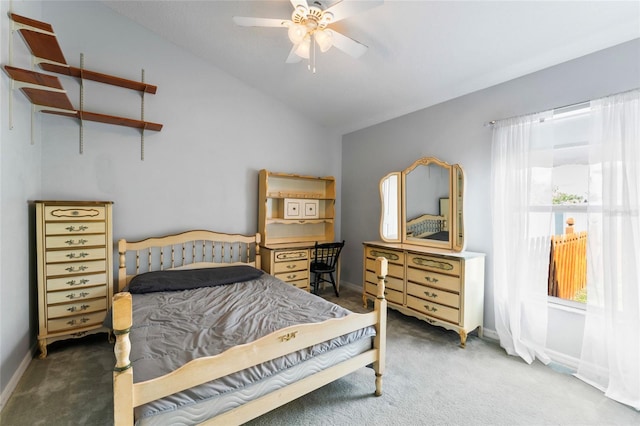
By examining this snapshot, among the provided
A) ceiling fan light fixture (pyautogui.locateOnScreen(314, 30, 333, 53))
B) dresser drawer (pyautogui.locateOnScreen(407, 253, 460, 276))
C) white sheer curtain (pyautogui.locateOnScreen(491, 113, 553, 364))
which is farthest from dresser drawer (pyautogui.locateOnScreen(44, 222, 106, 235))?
white sheer curtain (pyautogui.locateOnScreen(491, 113, 553, 364))

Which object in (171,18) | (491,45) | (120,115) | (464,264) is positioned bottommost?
(464,264)

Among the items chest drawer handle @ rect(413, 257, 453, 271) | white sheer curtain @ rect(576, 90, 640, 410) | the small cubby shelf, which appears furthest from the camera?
the small cubby shelf

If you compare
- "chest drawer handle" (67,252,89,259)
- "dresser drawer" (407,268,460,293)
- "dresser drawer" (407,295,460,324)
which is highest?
"chest drawer handle" (67,252,89,259)

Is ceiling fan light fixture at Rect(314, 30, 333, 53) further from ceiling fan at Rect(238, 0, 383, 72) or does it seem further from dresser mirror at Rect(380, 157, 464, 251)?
dresser mirror at Rect(380, 157, 464, 251)

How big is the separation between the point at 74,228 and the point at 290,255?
2199mm

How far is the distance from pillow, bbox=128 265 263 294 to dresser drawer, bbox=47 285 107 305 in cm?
24

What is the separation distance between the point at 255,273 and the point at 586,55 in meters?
3.59

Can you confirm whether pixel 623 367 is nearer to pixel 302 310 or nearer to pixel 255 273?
pixel 302 310

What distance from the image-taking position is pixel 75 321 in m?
2.46

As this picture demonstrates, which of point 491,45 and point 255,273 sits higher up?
point 491,45

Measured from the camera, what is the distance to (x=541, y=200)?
2.43 metres

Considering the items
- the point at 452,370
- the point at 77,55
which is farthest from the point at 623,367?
the point at 77,55

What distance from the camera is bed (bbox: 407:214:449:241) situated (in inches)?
123

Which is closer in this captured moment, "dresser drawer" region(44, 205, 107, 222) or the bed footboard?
the bed footboard
